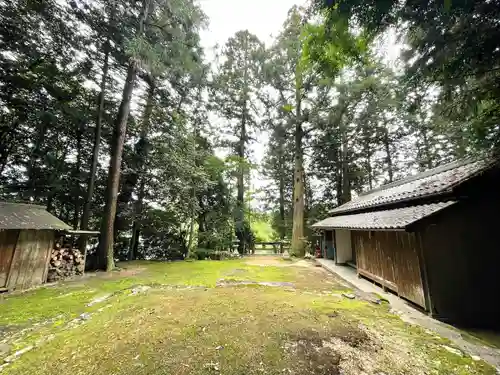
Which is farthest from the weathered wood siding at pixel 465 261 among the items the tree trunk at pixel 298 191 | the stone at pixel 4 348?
the tree trunk at pixel 298 191

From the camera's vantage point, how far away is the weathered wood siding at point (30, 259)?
17.7 ft

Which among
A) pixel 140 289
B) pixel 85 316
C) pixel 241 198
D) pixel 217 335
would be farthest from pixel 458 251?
pixel 241 198

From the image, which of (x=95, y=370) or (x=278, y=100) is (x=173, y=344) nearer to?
(x=95, y=370)

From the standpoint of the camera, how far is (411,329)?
3.37 metres

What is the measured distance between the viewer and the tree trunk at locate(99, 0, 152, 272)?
7852 mm

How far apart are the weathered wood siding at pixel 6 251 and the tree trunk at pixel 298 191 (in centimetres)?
1137

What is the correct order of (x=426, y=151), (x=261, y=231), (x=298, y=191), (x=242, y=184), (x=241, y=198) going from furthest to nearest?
(x=261, y=231) < (x=426, y=151) < (x=242, y=184) < (x=241, y=198) < (x=298, y=191)

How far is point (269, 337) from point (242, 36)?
1857 centimetres

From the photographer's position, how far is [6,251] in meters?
5.23

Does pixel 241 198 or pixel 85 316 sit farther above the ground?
pixel 241 198

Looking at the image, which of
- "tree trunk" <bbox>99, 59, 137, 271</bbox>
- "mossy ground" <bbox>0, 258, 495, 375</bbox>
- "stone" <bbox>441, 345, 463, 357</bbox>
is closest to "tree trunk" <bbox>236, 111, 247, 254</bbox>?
"tree trunk" <bbox>99, 59, 137, 271</bbox>

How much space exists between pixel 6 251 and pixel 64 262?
177 cm

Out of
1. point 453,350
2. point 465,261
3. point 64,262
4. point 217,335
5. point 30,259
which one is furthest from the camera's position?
point 64,262

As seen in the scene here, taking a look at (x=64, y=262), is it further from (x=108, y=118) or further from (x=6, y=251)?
(x=108, y=118)
